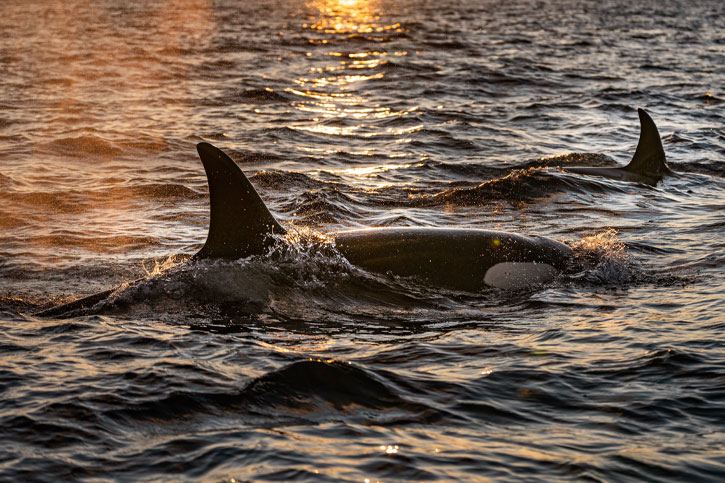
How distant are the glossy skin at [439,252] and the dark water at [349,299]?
0.48ft

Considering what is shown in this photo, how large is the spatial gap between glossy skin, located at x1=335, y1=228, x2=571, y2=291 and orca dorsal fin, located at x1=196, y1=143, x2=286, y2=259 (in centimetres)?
84

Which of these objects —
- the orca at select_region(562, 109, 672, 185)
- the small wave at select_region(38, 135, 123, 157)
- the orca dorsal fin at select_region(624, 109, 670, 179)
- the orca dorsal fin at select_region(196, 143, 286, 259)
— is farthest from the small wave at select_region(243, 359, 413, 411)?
the small wave at select_region(38, 135, 123, 157)

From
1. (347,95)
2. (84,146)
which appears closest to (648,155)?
(84,146)

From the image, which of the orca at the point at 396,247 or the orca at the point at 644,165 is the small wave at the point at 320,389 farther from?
the orca at the point at 644,165

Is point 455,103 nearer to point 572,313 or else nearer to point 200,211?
point 200,211

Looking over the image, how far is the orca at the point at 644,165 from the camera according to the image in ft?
50.6

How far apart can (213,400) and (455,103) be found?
19.6m

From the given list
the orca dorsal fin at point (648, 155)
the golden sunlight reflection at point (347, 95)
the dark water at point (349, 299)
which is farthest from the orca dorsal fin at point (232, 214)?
the orca dorsal fin at point (648, 155)

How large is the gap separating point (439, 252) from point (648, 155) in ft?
27.9

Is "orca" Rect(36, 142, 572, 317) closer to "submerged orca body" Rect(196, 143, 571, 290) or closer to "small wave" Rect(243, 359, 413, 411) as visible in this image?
"submerged orca body" Rect(196, 143, 571, 290)

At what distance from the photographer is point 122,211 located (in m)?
12.9

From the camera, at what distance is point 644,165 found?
15781 millimetres

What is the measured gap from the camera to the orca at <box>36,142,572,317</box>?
798 cm

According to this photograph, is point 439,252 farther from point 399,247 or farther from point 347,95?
point 347,95
